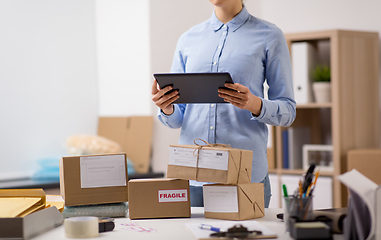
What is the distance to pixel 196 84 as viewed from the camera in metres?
1.19

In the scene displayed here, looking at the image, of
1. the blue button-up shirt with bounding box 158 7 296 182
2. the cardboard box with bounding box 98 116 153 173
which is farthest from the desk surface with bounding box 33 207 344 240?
the cardboard box with bounding box 98 116 153 173

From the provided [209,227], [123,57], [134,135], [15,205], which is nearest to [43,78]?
[123,57]

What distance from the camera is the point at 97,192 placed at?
1.23 meters

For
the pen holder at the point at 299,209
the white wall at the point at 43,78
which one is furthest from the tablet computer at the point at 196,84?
the white wall at the point at 43,78

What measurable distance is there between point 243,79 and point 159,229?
59 cm

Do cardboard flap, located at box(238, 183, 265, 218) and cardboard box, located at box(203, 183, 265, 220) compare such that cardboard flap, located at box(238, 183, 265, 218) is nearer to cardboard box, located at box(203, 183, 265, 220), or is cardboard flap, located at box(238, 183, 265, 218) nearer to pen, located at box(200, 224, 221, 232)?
cardboard box, located at box(203, 183, 265, 220)

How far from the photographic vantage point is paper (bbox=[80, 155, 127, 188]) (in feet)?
4.02

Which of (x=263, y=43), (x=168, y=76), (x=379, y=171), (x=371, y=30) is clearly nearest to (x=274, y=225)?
(x=168, y=76)

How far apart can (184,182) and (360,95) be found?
1.95m

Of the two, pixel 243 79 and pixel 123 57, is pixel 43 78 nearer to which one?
pixel 123 57

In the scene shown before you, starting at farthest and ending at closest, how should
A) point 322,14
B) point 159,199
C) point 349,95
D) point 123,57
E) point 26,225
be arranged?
point 123,57 → point 322,14 → point 349,95 → point 159,199 → point 26,225

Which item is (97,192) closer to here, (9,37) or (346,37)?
(9,37)

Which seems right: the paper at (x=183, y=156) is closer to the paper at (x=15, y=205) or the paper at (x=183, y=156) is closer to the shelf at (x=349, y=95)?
the paper at (x=15, y=205)

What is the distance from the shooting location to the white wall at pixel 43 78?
8.74ft
